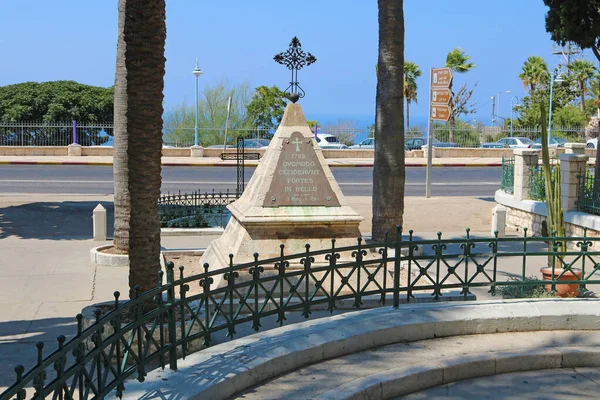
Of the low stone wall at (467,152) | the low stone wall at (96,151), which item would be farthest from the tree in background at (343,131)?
the low stone wall at (96,151)

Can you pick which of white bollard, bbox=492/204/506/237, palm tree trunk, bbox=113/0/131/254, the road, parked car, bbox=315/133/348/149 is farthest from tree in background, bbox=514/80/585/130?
palm tree trunk, bbox=113/0/131/254

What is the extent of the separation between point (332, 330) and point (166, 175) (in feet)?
79.4

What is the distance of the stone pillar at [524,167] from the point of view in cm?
1741

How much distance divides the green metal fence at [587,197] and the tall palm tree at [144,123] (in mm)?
10178

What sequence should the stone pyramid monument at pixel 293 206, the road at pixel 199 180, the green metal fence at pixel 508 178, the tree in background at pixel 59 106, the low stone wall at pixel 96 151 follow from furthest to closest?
the tree in background at pixel 59 106, the low stone wall at pixel 96 151, the road at pixel 199 180, the green metal fence at pixel 508 178, the stone pyramid monument at pixel 293 206

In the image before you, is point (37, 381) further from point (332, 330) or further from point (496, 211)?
point (496, 211)

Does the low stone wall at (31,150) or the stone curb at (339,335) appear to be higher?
the low stone wall at (31,150)

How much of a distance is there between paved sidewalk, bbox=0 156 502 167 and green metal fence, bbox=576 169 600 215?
20580 mm

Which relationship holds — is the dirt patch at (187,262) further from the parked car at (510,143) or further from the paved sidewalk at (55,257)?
the parked car at (510,143)

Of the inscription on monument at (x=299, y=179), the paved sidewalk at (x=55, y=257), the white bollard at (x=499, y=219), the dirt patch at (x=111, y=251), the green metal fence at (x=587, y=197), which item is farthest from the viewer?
the white bollard at (x=499, y=219)

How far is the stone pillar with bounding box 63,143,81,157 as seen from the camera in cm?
3791

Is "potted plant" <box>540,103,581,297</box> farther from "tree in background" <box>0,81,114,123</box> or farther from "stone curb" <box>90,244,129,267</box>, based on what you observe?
"tree in background" <box>0,81,114,123</box>

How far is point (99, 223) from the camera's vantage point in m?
15.1

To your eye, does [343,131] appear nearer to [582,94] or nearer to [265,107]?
[265,107]
